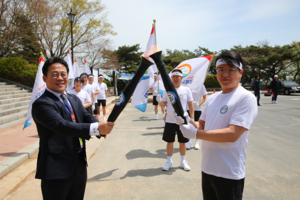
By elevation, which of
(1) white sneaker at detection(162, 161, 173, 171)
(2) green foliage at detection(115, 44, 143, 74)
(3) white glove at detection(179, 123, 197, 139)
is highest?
(2) green foliage at detection(115, 44, 143, 74)

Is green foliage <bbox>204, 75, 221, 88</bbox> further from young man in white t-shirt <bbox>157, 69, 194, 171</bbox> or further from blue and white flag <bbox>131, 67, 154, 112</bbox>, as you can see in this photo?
young man in white t-shirt <bbox>157, 69, 194, 171</bbox>

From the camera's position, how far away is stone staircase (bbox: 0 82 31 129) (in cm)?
881

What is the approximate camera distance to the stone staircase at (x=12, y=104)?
8812 mm

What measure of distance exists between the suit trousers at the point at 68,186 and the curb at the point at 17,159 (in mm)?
2556

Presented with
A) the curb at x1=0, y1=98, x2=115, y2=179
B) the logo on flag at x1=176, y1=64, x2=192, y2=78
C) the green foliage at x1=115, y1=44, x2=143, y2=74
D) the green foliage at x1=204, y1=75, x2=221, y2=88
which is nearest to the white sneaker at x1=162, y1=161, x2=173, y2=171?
the logo on flag at x1=176, y1=64, x2=192, y2=78

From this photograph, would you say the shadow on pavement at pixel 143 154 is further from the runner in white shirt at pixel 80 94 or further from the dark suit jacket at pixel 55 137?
the dark suit jacket at pixel 55 137

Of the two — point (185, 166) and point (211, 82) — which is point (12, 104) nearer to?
point (185, 166)

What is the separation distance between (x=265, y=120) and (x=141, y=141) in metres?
6.38

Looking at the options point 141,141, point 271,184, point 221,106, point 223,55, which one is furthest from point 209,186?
point 141,141

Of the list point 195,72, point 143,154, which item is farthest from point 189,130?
point 143,154

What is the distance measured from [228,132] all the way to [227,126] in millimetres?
156

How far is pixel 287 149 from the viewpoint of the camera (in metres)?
5.43

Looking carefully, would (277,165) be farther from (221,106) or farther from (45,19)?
(45,19)

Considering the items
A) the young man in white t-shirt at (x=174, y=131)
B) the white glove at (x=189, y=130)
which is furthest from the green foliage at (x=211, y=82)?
the white glove at (x=189, y=130)
